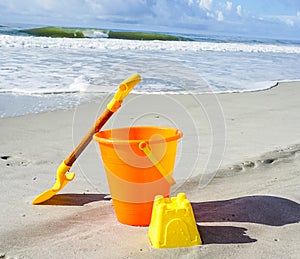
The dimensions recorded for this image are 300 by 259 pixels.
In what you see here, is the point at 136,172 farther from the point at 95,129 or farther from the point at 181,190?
the point at 181,190

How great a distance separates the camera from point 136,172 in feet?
7.18

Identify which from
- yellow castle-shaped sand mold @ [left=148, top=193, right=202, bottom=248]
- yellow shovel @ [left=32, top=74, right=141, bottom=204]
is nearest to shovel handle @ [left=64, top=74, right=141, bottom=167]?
yellow shovel @ [left=32, top=74, right=141, bottom=204]

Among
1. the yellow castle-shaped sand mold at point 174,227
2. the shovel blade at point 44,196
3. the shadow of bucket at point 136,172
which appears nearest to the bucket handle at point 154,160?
the shadow of bucket at point 136,172

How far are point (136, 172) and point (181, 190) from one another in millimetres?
697

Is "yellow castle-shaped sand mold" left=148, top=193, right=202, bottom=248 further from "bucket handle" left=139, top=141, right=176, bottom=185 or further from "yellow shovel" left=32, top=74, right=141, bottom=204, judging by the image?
"yellow shovel" left=32, top=74, right=141, bottom=204

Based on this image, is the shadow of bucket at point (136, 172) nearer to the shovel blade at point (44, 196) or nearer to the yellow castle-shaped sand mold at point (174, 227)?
the yellow castle-shaped sand mold at point (174, 227)

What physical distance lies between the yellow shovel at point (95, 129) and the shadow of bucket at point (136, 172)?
78 millimetres

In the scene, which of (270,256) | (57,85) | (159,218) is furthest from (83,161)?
(57,85)

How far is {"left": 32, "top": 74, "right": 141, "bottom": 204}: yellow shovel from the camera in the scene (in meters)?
2.30

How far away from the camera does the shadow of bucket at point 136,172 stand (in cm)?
213

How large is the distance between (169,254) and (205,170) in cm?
130

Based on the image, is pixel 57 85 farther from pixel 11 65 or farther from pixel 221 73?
pixel 221 73

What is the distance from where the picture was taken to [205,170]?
319 centimetres

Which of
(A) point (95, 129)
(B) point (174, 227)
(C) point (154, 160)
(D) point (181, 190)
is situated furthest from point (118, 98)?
(D) point (181, 190)
